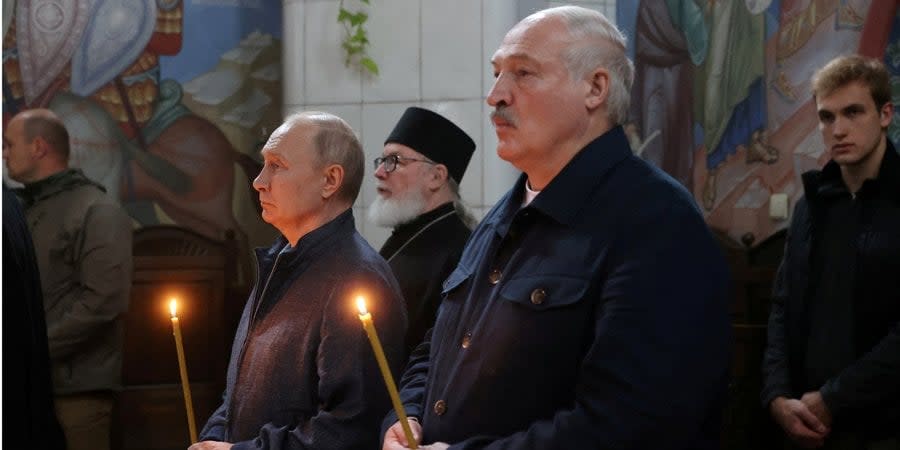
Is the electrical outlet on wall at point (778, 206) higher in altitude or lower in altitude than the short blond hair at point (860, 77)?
lower

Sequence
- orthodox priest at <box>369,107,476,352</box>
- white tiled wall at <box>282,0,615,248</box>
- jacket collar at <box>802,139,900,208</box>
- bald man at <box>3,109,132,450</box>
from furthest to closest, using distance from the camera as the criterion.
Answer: white tiled wall at <box>282,0,615,248</box>, bald man at <box>3,109,132,450</box>, orthodox priest at <box>369,107,476,352</box>, jacket collar at <box>802,139,900,208</box>

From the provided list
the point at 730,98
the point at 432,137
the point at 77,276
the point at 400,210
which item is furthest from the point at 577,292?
the point at 730,98

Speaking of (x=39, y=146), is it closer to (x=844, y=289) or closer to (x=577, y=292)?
(x=844, y=289)

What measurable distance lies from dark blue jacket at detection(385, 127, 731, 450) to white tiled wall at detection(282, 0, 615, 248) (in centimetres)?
402

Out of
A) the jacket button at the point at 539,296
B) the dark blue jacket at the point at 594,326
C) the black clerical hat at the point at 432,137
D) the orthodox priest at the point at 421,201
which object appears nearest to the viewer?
the dark blue jacket at the point at 594,326

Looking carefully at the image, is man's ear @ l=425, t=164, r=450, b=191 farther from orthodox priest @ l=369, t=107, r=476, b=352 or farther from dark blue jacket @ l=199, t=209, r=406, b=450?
dark blue jacket @ l=199, t=209, r=406, b=450

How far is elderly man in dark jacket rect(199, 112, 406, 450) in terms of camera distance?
9.57 feet

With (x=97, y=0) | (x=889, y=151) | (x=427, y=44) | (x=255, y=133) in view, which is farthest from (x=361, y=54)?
(x=889, y=151)

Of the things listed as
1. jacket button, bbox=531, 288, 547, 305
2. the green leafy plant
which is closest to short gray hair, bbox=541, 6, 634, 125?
jacket button, bbox=531, 288, 547, 305

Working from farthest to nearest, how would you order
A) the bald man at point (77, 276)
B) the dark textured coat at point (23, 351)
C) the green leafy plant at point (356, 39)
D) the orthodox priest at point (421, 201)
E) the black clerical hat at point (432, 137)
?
the green leafy plant at point (356, 39), the bald man at point (77, 276), the black clerical hat at point (432, 137), the orthodox priest at point (421, 201), the dark textured coat at point (23, 351)

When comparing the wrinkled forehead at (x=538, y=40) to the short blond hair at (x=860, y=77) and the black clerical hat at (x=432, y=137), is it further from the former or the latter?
the black clerical hat at (x=432, y=137)

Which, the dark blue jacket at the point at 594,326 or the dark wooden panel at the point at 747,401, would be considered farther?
the dark wooden panel at the point at 747,401

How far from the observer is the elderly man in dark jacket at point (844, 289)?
3781mm

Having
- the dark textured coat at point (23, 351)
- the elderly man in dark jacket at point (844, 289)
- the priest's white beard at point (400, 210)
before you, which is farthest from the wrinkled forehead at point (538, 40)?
the priest's white beard at point (400, 210)
